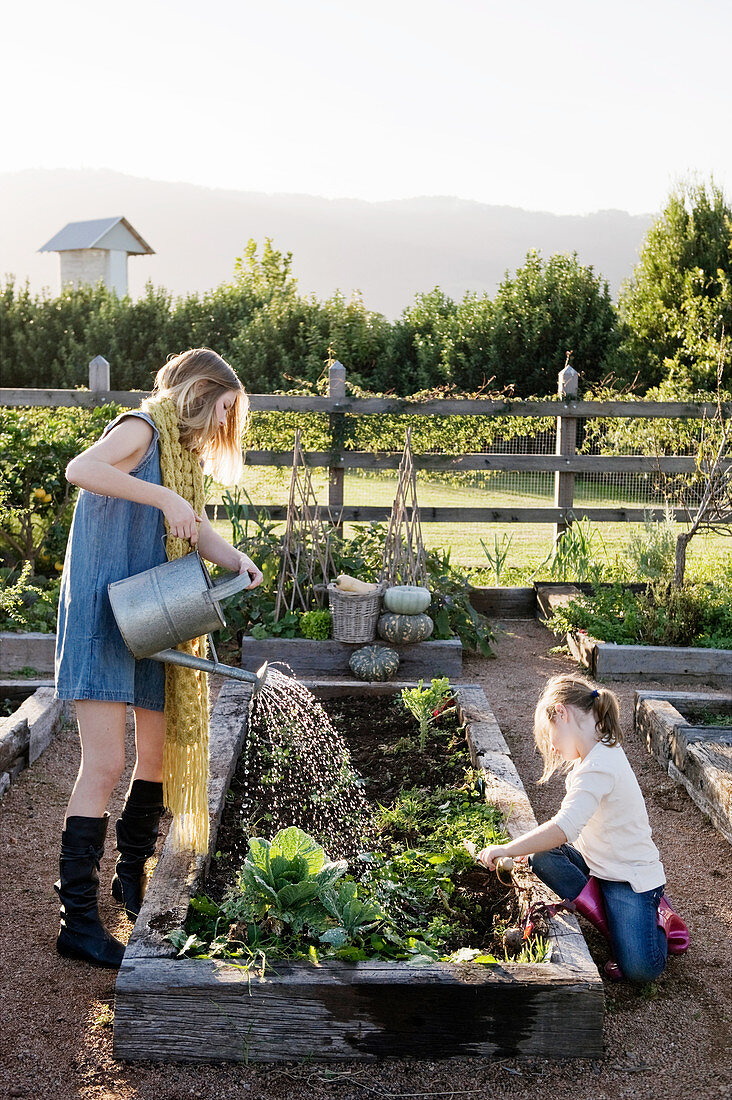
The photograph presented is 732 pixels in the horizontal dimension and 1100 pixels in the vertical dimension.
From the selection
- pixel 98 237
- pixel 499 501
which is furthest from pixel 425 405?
pixel 98 237

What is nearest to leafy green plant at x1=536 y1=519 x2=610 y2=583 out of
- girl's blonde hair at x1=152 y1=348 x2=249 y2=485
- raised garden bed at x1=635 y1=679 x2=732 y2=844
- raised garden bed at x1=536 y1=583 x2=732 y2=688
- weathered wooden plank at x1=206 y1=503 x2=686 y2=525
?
weathered wooden plank at x1=206 y1=503 x2=686 y2=525

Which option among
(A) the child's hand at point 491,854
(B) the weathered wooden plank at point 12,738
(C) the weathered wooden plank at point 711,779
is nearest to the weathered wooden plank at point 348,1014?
(A) the child's hand at point 491,854

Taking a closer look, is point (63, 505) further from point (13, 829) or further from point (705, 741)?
point (705, 741)

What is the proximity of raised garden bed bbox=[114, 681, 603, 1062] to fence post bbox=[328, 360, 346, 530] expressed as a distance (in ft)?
18.0

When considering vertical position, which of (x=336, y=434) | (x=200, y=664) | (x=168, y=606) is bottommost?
(x=200, y=664)

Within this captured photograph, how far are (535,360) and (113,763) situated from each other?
14.5 meters

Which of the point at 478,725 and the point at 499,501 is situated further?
the point at 499,501

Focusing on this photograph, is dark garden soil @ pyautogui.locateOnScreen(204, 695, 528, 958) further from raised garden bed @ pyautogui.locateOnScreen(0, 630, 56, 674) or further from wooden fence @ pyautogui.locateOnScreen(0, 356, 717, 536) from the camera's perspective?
wooden fence @ pyautogui.locateOnScreen(0, 356, 717, 536)

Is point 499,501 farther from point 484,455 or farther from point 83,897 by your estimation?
point 83,897

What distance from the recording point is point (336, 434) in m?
7.57

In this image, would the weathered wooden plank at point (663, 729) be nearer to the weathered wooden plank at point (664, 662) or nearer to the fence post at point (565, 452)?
the weathered wooden plank at point (664, 662)

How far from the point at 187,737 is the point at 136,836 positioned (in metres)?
0.36

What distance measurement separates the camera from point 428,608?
19.1ft

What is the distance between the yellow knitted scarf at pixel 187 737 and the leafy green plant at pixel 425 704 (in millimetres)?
1241
